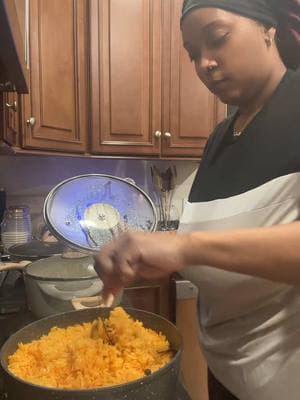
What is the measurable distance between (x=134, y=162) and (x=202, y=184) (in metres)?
1.30

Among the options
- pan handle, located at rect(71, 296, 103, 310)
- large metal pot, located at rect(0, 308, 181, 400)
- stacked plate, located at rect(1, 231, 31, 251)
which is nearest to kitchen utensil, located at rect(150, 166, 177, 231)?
stacked plate, located at rect(1, 231, 31, 251)

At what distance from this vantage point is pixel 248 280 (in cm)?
58

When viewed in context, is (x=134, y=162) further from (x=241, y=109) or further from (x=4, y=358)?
(x=4, y=358)

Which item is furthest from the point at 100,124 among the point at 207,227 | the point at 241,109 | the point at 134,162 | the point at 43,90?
the point at 207,227

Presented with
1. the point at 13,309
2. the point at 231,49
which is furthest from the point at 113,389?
the point at 13,309

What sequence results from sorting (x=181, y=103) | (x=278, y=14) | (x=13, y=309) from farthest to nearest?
(x=181, y=103), (x=13, y=309), (x=278, y=14)

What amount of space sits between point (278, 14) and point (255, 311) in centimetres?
52

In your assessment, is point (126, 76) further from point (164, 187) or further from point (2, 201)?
point (2, 201)

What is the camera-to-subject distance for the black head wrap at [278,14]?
611mm

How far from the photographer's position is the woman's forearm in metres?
0.43

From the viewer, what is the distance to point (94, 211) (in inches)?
46.9

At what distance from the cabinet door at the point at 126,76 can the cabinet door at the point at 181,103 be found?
45mm

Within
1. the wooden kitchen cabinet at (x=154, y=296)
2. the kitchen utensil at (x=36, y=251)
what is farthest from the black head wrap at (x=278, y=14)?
the wooden kitchen cabinet at (x=154, y=296)

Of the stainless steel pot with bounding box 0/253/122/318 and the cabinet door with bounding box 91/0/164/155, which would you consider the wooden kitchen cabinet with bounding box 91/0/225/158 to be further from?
the stainless steel pot with bounding box 0/253/122/318
